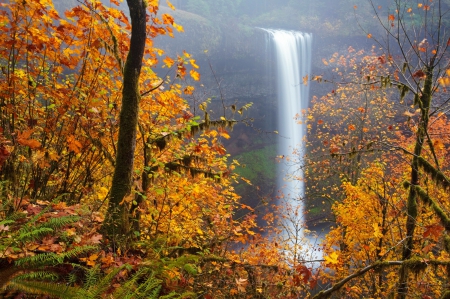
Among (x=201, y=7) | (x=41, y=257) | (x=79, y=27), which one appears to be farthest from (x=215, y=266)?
(x=201, y=7)

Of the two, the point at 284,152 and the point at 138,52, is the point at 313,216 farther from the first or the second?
the point at 138,52

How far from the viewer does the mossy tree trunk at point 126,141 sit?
3.55 meters

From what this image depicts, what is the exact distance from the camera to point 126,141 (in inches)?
148

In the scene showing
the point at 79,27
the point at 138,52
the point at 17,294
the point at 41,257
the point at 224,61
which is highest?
the point at 224,61

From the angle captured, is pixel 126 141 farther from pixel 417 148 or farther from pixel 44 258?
pixel 417 148

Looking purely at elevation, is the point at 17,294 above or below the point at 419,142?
below

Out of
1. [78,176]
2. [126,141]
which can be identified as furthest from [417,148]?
[78,176]

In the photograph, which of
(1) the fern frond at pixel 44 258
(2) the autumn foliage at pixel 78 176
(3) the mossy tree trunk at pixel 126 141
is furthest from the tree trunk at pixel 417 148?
(1) the fern frond at pixel 44 258

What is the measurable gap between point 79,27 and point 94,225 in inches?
125

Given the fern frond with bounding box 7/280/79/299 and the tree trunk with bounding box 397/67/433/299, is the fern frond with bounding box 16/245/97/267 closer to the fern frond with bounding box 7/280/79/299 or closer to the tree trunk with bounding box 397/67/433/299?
the fern frond with bounding box 7/280/79/299

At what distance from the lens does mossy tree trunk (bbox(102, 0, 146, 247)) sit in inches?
140

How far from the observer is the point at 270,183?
31219mm

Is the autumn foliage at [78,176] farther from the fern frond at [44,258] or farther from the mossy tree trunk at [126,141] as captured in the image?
the mossy tree trunk at [126,141]

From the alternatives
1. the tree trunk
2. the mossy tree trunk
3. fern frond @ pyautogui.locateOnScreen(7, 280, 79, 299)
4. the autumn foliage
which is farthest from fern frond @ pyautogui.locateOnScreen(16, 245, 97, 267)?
the tree trunk
